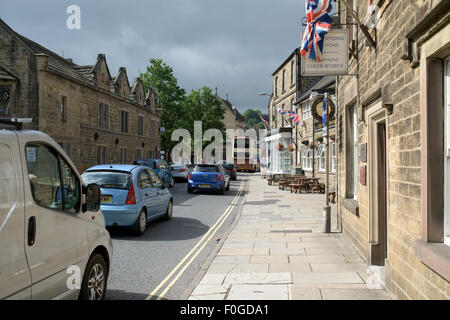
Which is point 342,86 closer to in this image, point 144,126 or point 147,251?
point 147,251

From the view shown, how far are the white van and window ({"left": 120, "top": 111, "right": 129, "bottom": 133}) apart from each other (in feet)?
94.2

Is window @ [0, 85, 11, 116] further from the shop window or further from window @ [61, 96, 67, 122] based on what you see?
the shop window

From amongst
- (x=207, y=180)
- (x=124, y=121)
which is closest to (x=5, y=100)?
(x=207, y=180)

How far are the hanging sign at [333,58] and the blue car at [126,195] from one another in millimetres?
4492

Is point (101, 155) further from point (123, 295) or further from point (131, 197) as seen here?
point (123, 295)

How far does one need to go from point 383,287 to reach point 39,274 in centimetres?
419

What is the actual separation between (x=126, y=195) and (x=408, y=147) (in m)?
6.07

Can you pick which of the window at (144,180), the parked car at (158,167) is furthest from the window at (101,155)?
the window at (144,180)

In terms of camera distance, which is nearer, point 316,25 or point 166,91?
point 316,25

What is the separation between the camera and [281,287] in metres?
5.14

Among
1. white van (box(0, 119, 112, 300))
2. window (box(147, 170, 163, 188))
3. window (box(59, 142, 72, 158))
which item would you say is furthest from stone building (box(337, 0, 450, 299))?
window (box(59, 142, 72, 158))

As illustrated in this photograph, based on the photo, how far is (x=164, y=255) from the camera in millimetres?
7102

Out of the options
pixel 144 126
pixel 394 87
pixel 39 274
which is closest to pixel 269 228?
pixel 394 87

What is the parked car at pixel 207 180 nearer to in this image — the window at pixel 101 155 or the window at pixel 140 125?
the window at pixel 101 155
